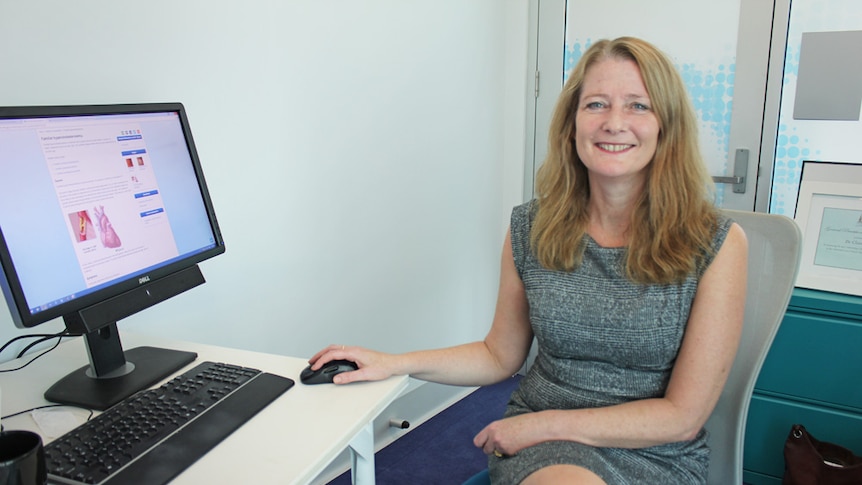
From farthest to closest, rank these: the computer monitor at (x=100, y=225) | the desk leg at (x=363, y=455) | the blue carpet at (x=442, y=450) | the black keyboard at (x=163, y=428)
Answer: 1. the blue carpet at (x=442, y=450)
2. the desk leg at (x=363, y=455)
3. the computer monitor at (x=100, y=225)
4. the black keyboard at (x=163, y=428)

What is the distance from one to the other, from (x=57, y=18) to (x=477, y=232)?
1.93m

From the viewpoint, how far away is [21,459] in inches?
29.5

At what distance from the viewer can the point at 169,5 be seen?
1596 mm

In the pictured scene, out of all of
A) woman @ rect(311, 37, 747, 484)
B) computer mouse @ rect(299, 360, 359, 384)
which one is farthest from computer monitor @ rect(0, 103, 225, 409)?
woman @ rect(311, 37, 747, 484)

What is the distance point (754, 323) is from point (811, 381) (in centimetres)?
117

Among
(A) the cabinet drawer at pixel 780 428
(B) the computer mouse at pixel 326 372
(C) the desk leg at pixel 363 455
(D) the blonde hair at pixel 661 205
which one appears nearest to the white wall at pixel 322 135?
(B) the computer mouse at pixel 326 372

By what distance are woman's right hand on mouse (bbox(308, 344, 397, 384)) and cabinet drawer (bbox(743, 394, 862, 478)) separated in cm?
160

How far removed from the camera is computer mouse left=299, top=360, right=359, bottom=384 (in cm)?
124

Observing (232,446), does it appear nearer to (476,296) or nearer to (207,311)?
(207,311)

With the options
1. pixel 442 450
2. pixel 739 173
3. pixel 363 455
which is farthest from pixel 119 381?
pixel 739 173

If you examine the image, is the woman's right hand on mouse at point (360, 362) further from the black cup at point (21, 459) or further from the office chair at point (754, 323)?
the black cup at point (21, 459)

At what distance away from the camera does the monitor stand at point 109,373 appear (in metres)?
1.16

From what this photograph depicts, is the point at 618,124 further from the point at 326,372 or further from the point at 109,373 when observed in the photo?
the point at 109,373

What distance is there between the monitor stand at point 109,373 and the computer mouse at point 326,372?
0.27m
